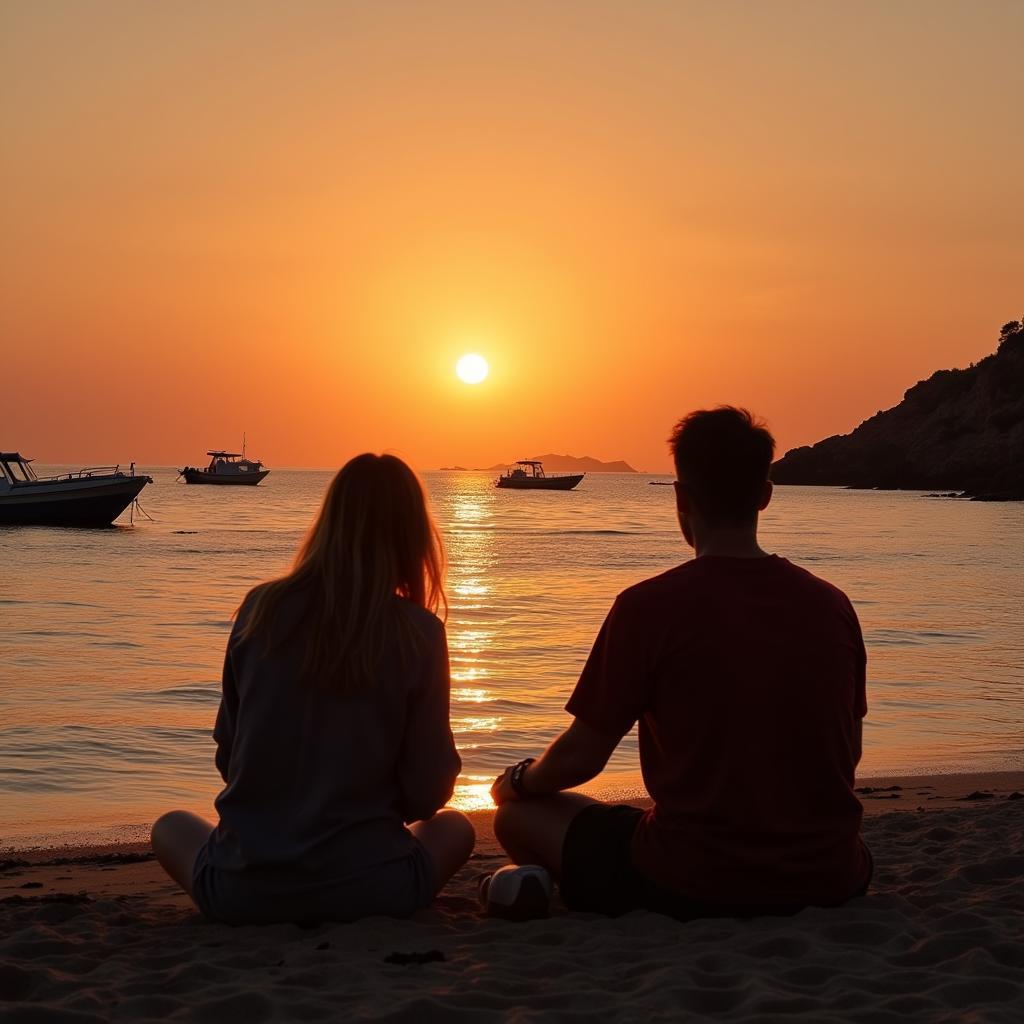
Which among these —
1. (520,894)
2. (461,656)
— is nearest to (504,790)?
(520,894)

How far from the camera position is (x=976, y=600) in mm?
22297

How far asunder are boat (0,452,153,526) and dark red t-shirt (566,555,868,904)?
3775 centimetres

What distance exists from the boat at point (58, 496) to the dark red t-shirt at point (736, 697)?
124ft

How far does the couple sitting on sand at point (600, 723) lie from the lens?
338cm

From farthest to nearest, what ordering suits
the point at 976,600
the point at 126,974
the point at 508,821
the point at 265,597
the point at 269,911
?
the point at 976,600 < the point at 508,821 < the point at 269,911 < the point at 265,597 < the point at 126,974

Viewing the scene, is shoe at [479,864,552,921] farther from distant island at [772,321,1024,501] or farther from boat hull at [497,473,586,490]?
boat hull at [497,473,586,490]

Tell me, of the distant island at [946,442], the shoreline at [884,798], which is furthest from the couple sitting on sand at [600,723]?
the distant island at [946,442]

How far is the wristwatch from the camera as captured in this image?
395 cm

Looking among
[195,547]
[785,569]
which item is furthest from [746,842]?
[195,547]

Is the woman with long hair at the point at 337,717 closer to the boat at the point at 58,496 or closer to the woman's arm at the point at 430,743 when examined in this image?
the woman's arm at the point at 430,743

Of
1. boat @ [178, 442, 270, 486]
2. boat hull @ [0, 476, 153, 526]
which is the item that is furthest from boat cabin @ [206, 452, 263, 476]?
boat hull @ [0, 476, 153, 526]

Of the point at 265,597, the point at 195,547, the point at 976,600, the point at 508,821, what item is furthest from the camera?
the point at 195,547

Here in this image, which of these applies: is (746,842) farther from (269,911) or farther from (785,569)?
(269,911)

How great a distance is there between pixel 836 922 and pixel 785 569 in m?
1.09
